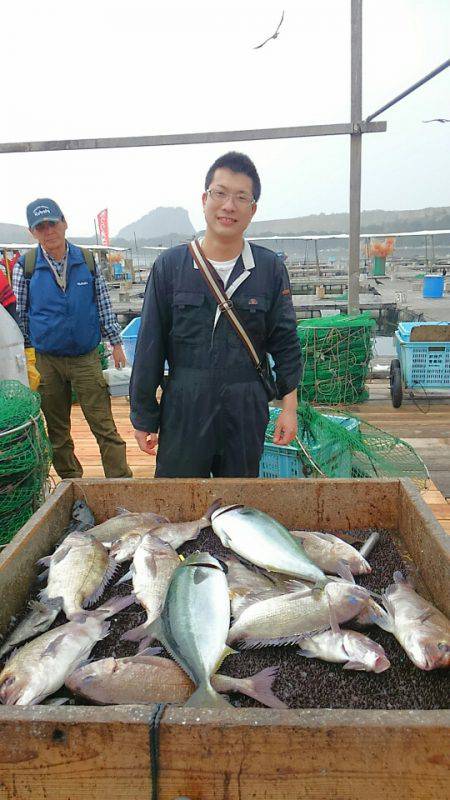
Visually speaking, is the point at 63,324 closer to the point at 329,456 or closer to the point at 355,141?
the point at 329,456

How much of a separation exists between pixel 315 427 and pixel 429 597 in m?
2.16

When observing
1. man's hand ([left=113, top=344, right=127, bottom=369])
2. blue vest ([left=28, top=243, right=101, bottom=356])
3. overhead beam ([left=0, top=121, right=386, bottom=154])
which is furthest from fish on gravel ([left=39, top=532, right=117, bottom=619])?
overhead beam ([left=0, top=121, right=386, bottom=154])

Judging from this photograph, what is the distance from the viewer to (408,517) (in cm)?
207

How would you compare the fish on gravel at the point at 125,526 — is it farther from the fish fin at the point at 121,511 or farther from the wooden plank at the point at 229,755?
the wooden plank at the point at 229,755

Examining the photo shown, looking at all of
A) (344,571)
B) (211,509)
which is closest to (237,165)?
(211,509)

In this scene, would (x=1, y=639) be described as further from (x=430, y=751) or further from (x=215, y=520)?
(x=430, y=751)

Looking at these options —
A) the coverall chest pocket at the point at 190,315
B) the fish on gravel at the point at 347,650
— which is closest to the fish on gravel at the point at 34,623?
the fish on gravel at the point at 347,650

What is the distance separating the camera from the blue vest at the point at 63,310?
13.2ft

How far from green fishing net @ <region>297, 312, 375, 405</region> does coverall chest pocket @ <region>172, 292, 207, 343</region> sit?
4407 millimetres

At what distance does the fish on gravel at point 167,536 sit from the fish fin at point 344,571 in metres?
0.56

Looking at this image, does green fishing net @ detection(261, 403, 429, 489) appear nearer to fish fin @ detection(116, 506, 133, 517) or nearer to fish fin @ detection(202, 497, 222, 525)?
fish fin @ detection(202, 497, 222, 525)

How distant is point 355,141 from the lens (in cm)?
584

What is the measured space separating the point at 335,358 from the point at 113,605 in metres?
5.72

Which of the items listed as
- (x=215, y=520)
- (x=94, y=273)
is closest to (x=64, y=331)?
(x=94, y=273)
